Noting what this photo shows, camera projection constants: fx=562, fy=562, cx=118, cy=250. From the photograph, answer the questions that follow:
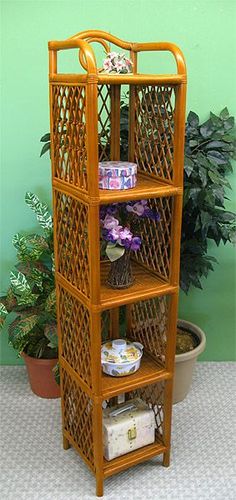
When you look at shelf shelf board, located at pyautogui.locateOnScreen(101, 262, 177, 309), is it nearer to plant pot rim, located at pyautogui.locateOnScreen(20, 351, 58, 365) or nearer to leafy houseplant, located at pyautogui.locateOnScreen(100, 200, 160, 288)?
leafy houseplant, located at pyautogui.locateOnScreen(100, 200, 160, 288)

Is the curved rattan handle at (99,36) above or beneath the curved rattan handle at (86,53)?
above

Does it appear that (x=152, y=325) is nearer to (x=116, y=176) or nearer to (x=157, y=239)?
(x=157, y=239)

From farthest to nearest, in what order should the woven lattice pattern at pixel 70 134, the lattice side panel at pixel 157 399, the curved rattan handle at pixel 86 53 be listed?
the lattice side panel at pixel 157 399
the woven lattice pattern at pixel 70 134
the curved rattan handle at pixel 86 53

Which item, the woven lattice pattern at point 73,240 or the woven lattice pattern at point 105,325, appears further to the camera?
the woven lattice pattern at point 105,325

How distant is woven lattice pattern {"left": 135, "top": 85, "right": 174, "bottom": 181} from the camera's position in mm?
1609

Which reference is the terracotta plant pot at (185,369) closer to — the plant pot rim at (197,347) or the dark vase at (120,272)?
the plant pot rim at (197,347)

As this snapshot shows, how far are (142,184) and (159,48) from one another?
0.40 meters

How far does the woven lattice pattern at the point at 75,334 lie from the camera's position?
169cm

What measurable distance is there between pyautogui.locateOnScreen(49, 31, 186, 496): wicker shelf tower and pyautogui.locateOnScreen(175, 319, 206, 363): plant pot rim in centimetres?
23

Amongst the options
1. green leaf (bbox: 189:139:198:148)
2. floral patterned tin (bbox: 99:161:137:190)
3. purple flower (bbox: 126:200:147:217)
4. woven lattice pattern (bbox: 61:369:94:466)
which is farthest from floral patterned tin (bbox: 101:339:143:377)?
green leaf (bbox: 189:139:198:148)

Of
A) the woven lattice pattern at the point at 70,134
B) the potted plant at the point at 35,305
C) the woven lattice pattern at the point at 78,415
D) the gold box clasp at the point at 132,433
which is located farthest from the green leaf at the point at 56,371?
the woven lattice pattern at the point at 70,134

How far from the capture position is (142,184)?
165 centimetres

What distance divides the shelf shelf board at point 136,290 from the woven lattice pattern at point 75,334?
8cm

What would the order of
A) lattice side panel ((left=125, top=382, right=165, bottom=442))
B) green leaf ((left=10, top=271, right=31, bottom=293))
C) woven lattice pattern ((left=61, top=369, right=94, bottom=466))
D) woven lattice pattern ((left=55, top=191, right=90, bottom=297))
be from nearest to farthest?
A: woven lattice pattern ((left=55, top=191, right=90, bottom=297)) → woven lattice pattern ((left=61, top=369, right=94, bottom=466)) → lattice side panel ((left=125, top=382, right=165, bottom=442)) → green leaf ((left=10, top=271, right=31, bottom=293))
